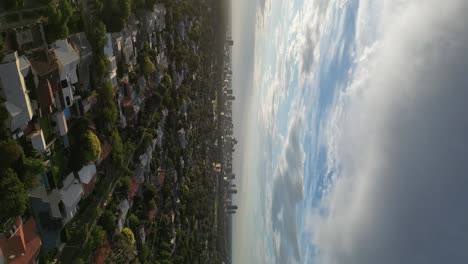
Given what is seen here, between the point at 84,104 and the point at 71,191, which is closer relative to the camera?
the point at 71,191

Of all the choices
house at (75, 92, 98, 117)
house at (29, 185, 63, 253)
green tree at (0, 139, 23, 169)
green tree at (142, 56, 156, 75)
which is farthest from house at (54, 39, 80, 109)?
green tree at (142, 56, 156, 75)

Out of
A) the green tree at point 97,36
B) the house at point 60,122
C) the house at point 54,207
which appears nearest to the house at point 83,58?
the green tree at point 97,36

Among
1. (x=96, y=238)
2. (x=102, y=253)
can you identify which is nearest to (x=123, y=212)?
(x=102, y=253)

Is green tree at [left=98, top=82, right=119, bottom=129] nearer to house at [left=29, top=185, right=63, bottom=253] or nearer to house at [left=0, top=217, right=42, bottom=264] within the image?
house at [left=29, top=185, right=63, bottom=253]

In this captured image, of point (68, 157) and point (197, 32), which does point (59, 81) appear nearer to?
point (68, 157)

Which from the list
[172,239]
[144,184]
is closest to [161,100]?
[144,184]

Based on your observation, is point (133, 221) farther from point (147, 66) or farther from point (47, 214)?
point (147, 66)
